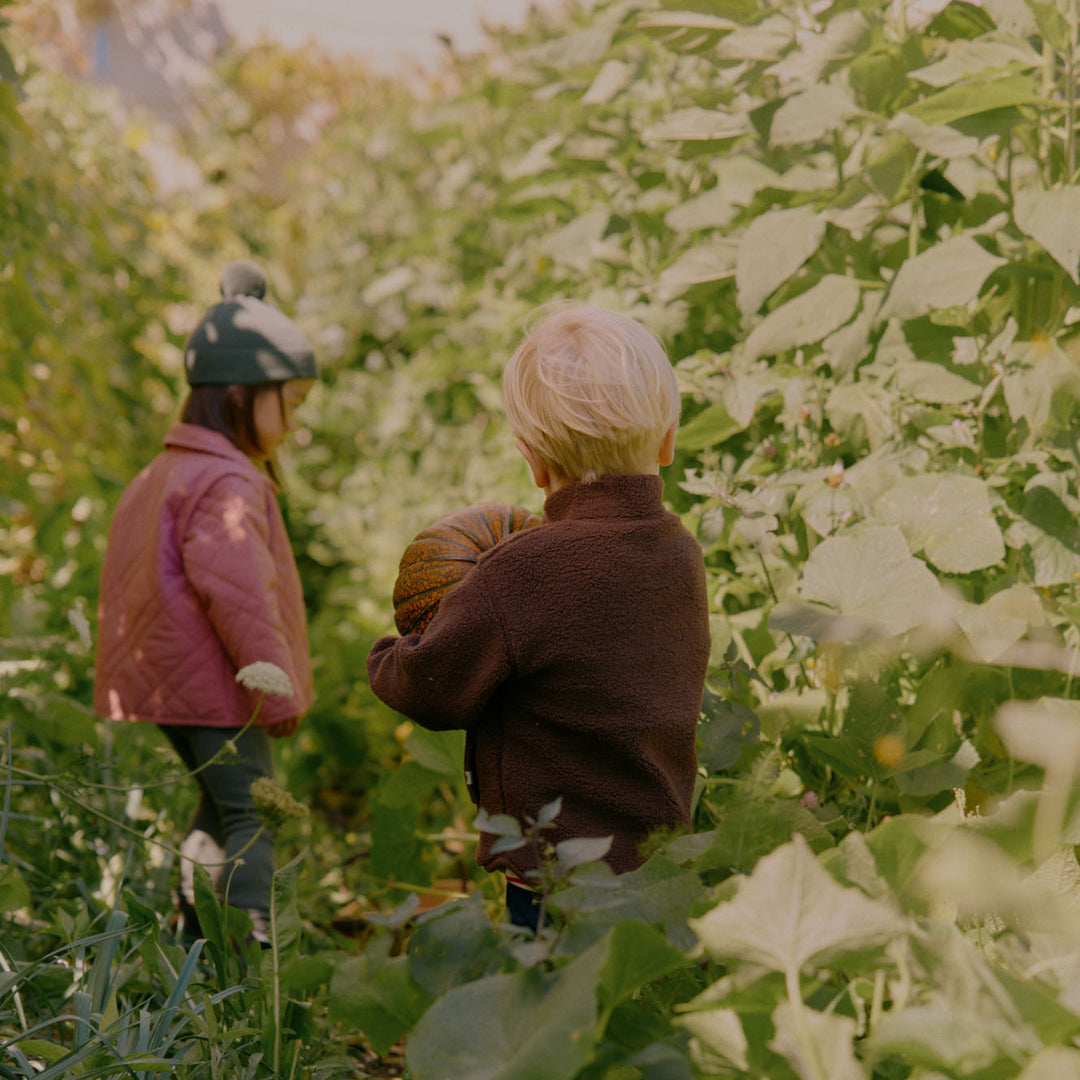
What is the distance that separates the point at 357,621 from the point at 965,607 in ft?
7.13

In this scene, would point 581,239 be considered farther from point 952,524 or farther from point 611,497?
point 611,497

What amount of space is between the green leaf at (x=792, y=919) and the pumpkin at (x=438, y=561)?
0.64 m

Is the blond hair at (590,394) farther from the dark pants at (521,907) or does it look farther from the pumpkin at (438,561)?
the dark pants at (521,907)

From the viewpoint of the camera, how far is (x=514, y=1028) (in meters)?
0.94

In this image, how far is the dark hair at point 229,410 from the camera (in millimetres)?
2316

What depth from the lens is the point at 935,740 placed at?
172 cm

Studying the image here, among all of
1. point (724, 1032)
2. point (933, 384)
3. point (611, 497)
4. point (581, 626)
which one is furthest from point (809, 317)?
point (724, 1032)

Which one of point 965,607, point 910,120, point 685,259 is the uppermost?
point 910,120

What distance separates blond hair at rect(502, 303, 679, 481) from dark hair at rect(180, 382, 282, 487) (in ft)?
3.47

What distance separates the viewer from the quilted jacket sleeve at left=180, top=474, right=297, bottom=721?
2.12 m

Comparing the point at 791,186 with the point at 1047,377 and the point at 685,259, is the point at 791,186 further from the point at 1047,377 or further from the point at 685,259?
the point at 1047,377

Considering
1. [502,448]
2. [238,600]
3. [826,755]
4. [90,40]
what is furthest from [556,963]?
[90,40]

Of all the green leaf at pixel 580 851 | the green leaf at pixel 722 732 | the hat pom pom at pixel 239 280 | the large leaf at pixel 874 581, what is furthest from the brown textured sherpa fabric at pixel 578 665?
the hat pom pom at pixel 239 280

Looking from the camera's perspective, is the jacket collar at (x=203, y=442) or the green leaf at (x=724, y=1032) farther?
the jacket collar at (x=203, y=442)
